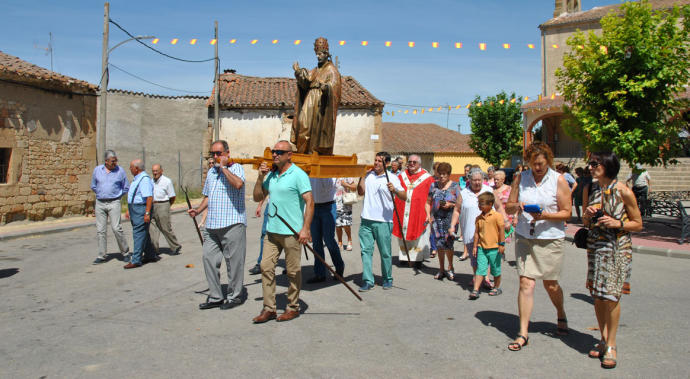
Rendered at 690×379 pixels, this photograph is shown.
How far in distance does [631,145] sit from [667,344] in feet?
28.8

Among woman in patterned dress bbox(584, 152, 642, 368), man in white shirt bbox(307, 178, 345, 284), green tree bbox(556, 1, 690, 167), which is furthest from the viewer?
green tree bbox(556, 1, 690, 167)

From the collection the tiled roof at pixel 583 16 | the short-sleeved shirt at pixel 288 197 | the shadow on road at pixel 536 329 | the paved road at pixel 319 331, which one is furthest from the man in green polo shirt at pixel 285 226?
the tiled roof at pixel 583 16

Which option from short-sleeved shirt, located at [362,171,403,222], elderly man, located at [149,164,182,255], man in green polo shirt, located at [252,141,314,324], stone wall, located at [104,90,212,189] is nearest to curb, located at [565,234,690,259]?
short-sleeved shirt, located at [362,171,403,222]

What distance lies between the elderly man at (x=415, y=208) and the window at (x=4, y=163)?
11252mm

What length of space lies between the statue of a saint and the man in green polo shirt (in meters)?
1.50

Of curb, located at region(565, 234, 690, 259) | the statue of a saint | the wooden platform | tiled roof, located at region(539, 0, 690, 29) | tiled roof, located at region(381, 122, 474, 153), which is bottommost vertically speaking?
curb, located at region(565, 234, 690, 259)

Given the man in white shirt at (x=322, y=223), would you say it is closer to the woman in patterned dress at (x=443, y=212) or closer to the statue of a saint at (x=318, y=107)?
the statue of a saint at (x=318, y=107)

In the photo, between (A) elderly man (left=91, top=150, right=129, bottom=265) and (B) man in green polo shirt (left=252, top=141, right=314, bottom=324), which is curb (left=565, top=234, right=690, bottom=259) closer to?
(B) man in green polo shirt (left=252, top=141, right=314, bottom=324)

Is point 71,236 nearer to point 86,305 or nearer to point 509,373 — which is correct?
point 86,305

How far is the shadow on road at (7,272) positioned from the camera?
25.5 ft

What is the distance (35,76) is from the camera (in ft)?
48.2

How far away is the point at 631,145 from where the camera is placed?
12359mm

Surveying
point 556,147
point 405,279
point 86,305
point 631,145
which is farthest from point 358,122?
point 86,305

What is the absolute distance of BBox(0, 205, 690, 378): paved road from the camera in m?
4.16
